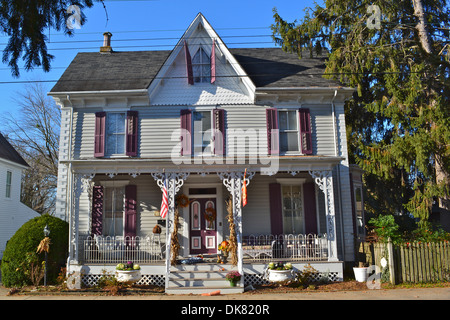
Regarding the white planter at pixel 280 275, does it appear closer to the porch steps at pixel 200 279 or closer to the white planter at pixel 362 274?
the porch steps at pixel 200 279

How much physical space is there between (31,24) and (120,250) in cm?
816

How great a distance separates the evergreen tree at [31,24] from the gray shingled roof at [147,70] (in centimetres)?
759

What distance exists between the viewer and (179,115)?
46.6ft

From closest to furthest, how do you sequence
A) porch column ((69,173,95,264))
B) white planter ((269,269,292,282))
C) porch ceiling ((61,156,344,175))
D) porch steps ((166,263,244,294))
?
porch steps ((166,263,244,294)) → white planter ((269,269,292,282)) → porch column ((69,173,95,264)) → porch ceiling ((61,156,344,175))

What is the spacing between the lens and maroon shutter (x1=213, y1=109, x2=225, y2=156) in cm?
1385

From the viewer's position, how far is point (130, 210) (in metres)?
13.6

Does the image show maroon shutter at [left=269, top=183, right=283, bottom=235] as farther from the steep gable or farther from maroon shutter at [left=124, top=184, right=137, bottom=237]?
maroon shutter at [left=124, top=184, right=137, bottom=237]

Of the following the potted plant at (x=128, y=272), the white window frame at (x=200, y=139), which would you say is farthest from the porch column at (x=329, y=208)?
the potted plant at (x=128, y=272)

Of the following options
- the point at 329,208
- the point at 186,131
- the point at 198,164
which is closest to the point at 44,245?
the point at 198,164

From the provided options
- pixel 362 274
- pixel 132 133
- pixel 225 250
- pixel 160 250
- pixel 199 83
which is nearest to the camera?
pixel 362 274

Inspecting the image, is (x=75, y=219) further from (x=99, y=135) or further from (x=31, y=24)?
(x=31, y=24)

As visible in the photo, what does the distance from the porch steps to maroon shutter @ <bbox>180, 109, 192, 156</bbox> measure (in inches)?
171

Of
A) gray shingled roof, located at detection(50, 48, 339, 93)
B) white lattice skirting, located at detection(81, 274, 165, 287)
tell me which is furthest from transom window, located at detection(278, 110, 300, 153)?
white lattice skirting, located at detection(81, 274, 165, 287)

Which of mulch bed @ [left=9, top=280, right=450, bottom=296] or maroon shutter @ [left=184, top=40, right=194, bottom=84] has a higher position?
maroon shutter @ [left=184, top=40, right=194, bottom=84]
